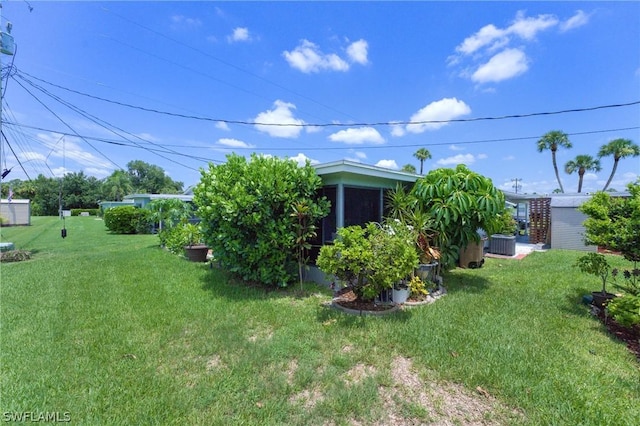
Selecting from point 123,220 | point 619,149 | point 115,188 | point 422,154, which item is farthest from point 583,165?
point 115,188

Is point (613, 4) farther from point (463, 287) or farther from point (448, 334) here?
point (448, 334)

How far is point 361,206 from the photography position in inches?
261

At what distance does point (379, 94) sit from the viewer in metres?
13.0

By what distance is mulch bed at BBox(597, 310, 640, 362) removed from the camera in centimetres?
343

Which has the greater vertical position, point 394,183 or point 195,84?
point 195,84

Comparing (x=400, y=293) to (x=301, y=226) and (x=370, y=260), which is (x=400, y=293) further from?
(x=301, y=226)

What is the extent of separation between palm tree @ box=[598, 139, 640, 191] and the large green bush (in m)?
26.3

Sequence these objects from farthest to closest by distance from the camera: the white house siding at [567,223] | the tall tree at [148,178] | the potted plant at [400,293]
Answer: the tall tree at [148,178] → the white house siding at [567,223] → the potted plant at [400,293]

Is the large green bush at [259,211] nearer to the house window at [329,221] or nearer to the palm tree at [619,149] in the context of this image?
the house window at [329,221]

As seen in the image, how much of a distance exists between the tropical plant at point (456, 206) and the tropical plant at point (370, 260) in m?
1.83

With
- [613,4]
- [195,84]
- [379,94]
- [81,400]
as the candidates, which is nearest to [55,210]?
[195,84]

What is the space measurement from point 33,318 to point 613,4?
44.6 feet

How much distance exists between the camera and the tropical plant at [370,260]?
13.3 feet

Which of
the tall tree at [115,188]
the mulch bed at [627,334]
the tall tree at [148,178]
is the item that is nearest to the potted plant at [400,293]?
the mulch bed at [627,334]
